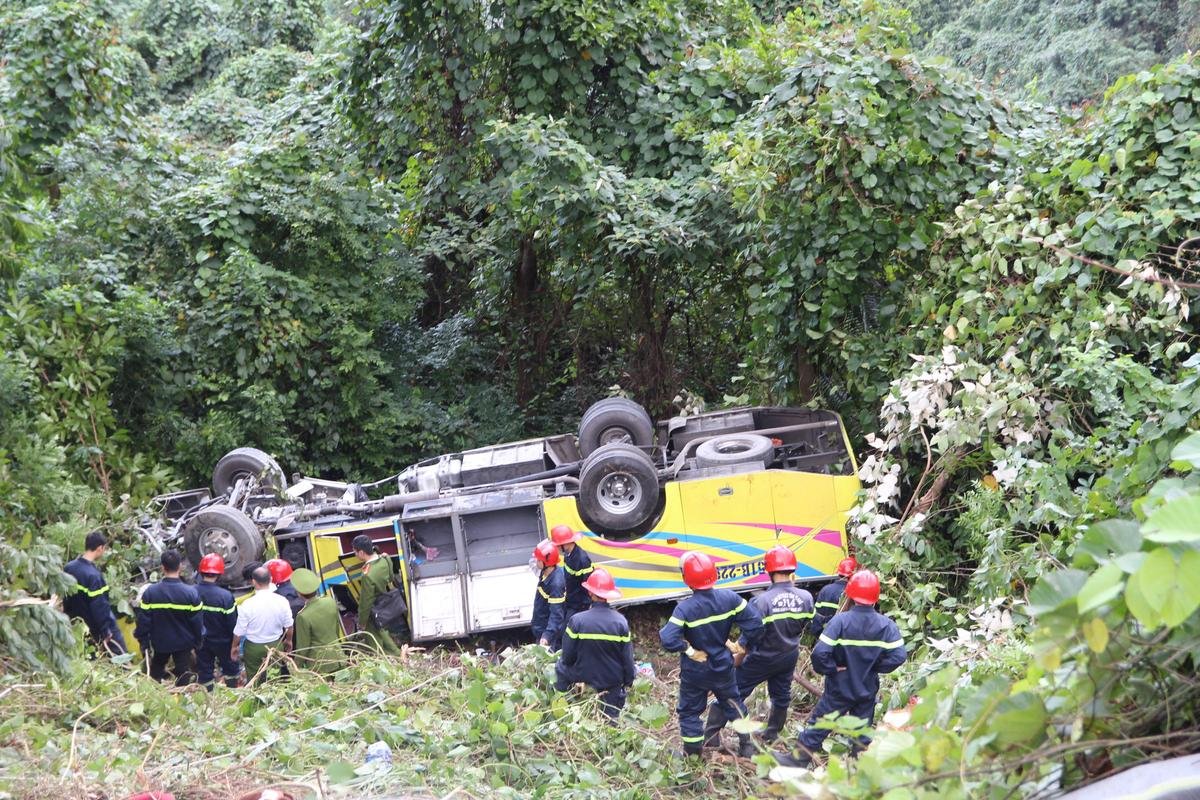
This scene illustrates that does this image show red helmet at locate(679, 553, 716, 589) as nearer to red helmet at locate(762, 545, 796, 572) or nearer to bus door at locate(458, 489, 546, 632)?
red helmet at locate(762, 545, 796, 572)

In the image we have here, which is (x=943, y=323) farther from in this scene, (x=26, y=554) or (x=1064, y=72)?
(x=1064, y=72)

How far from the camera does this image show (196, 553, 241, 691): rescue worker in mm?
8258

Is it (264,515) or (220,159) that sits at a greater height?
(220,159)

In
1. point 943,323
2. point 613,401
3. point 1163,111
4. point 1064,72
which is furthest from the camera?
point 1064,72

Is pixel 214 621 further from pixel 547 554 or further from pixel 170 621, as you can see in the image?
pixel 547 554

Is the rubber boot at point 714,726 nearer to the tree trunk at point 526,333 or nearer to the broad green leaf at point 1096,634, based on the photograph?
the broad green leaf at point 1096,634

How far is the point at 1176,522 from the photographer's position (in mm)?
2541

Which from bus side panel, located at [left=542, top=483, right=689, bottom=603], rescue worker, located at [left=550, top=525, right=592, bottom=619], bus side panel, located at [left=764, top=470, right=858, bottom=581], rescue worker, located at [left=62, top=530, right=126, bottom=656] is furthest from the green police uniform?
bus side panel, located at [left=764, top=470, right=858, bottom=581]

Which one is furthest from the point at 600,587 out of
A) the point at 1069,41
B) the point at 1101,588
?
the point at 1069,41

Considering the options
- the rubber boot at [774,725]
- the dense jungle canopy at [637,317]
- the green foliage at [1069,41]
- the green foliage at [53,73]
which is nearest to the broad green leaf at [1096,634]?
the dense jungle canopy at [637,317]

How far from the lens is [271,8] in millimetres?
23016

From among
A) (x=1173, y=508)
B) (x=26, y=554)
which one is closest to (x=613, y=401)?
(x=26, y=554)

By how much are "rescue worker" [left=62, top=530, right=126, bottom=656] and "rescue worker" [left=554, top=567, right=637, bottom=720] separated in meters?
3.62

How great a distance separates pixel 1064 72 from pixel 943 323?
508 inches
